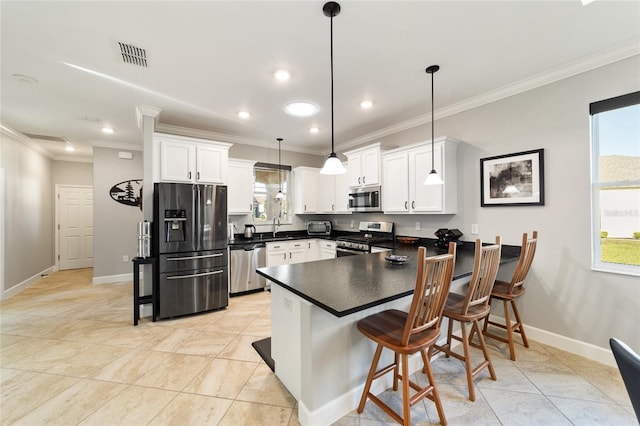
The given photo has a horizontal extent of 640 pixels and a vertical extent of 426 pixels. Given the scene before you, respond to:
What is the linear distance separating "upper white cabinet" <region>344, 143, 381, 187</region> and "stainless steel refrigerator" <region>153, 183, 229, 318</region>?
2119 millimetres

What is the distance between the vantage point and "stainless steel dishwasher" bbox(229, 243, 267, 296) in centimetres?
422

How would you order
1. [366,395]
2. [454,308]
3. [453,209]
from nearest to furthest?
1. [366,395]
2. [454,308]
3. [453,209]

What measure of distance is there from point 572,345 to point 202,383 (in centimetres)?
346

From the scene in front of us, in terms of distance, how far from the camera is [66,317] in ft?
11.5

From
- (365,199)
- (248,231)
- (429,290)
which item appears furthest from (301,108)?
(248,231)

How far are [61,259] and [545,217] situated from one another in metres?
9.38

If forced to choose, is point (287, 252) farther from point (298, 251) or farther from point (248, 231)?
point (248, 231)

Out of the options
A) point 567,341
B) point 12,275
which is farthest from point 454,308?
point 12,275

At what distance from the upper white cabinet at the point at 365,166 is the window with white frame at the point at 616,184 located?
7.64 ft

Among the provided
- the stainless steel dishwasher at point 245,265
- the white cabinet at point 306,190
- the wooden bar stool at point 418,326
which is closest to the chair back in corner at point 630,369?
the wooden bar stool at point 418,326

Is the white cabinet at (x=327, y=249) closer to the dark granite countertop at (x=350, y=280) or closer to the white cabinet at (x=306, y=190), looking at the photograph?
the white cabinet at (x=306, y=190)

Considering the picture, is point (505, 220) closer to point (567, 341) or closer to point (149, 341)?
point (567, 341)

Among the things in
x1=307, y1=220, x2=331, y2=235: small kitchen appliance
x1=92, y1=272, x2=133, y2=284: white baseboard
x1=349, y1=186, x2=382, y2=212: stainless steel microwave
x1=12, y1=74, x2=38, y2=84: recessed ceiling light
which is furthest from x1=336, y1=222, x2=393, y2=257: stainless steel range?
x1=92, y1=272, x2=133, y2=284: white baseboard

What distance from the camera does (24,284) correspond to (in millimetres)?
4844
